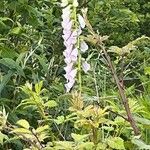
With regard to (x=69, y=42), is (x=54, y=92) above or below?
below

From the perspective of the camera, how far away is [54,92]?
331 centimetres

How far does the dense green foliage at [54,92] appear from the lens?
75.9 inches

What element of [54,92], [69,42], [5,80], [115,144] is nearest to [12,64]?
[5,80]

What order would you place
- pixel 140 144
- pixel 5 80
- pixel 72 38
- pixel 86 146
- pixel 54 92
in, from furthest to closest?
pixel 54 92 → pixel 5 80 → pixel 72 38 → pixel 86 146 → pixel 140 144

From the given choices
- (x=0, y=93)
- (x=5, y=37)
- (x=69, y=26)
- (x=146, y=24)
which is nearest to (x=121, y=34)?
(x=146, y=24)

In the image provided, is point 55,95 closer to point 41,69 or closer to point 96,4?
point 41,69

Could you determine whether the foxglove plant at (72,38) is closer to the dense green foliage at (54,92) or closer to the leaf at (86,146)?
the dense green foliage at (54,92)

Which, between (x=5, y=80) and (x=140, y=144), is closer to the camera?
(x=140, y=144)

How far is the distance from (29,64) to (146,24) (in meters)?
4.16

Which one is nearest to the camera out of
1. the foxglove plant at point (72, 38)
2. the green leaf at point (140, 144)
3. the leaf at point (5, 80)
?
the green leaf at point (140, 144)

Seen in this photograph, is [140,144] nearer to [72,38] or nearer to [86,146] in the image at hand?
[86,146]

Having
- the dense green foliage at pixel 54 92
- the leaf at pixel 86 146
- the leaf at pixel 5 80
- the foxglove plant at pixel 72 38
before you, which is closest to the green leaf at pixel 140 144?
the dense green foliage at pixel 54 92

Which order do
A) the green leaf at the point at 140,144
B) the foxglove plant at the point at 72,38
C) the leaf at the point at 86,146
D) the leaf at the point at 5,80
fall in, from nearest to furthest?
1. the green leaf at the point at 140,144
2. the leaf at the point at 86,146
3. the foxglove plant at the point at 72,38
4. the leaf at the point at 5,80

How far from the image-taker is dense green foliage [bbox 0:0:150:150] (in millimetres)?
1927
